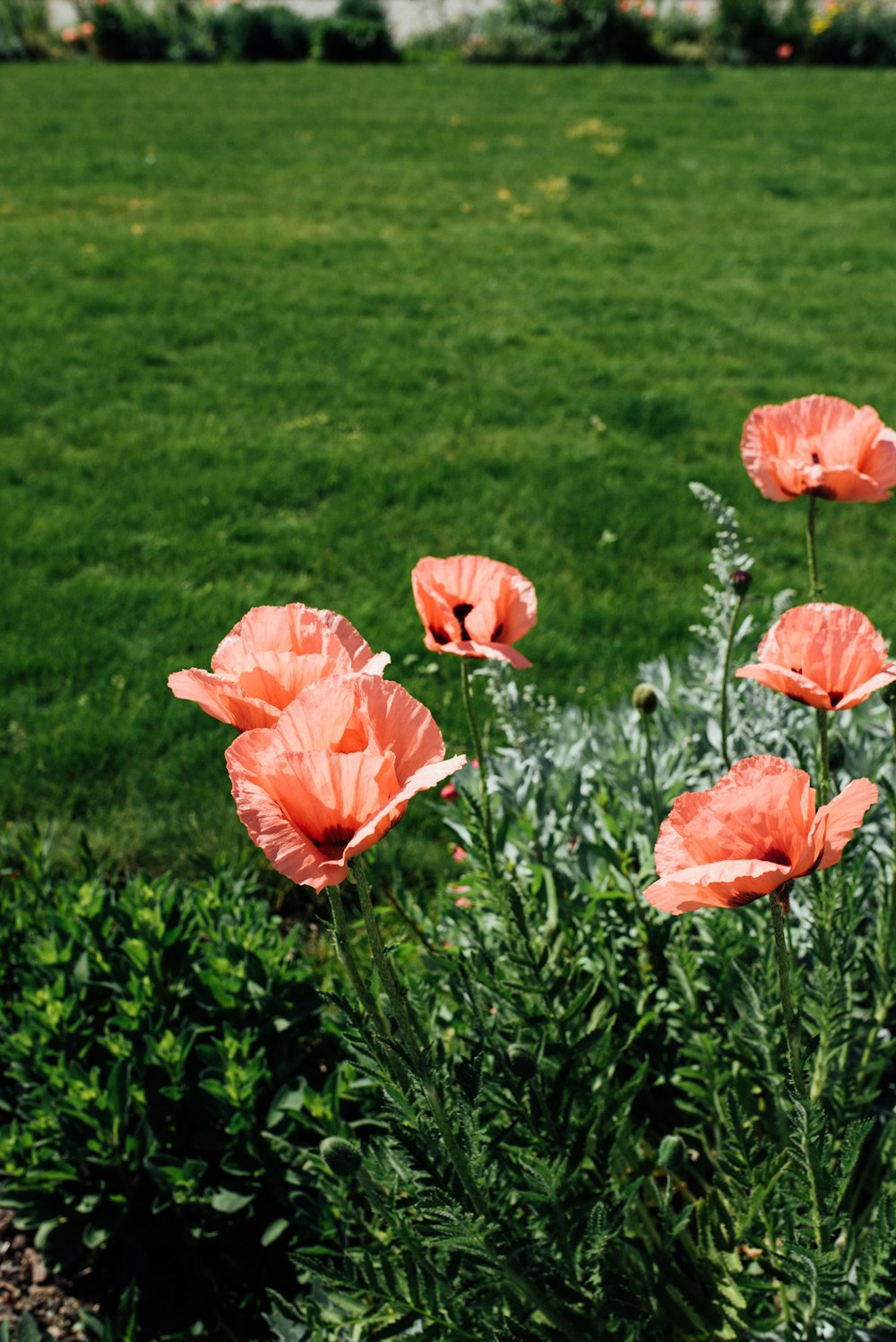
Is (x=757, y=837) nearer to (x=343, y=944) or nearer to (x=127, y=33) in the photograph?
(x=343, y=944)

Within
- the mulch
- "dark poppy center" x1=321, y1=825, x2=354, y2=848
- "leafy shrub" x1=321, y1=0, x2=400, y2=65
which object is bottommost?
the mulch

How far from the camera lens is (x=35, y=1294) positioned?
206 centimetres

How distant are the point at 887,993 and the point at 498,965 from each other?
63 centimetres

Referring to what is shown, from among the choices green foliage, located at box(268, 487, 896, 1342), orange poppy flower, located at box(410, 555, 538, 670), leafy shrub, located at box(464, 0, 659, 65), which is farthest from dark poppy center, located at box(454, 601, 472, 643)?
leafy shrub, located at box(464, 0, 659, 65)

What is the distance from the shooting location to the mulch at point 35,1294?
200 cm

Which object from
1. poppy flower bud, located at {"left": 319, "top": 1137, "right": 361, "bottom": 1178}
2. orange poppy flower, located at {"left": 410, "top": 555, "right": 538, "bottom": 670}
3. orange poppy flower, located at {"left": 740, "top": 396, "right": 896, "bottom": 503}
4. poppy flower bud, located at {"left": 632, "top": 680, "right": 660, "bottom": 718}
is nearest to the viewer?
poppy flower bud, located at {"left": 319, "top": 1137, "right": 361, "bottom": 1178}

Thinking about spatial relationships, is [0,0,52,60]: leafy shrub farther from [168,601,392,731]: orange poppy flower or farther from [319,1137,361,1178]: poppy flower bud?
[319,1137,361,1178]: poppy flower bud

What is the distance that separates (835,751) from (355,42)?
55.3 feet

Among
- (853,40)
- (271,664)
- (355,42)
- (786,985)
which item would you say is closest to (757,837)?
(786,985)

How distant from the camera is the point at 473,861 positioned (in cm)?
185

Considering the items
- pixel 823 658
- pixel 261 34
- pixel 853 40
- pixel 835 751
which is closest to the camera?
pixel 823 658

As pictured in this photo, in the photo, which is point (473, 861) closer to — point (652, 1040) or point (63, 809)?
point (652, 1040)

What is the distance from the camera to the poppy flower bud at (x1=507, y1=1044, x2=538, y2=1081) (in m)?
1.42

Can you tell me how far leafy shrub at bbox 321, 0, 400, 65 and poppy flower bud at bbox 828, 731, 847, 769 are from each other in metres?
16.4
